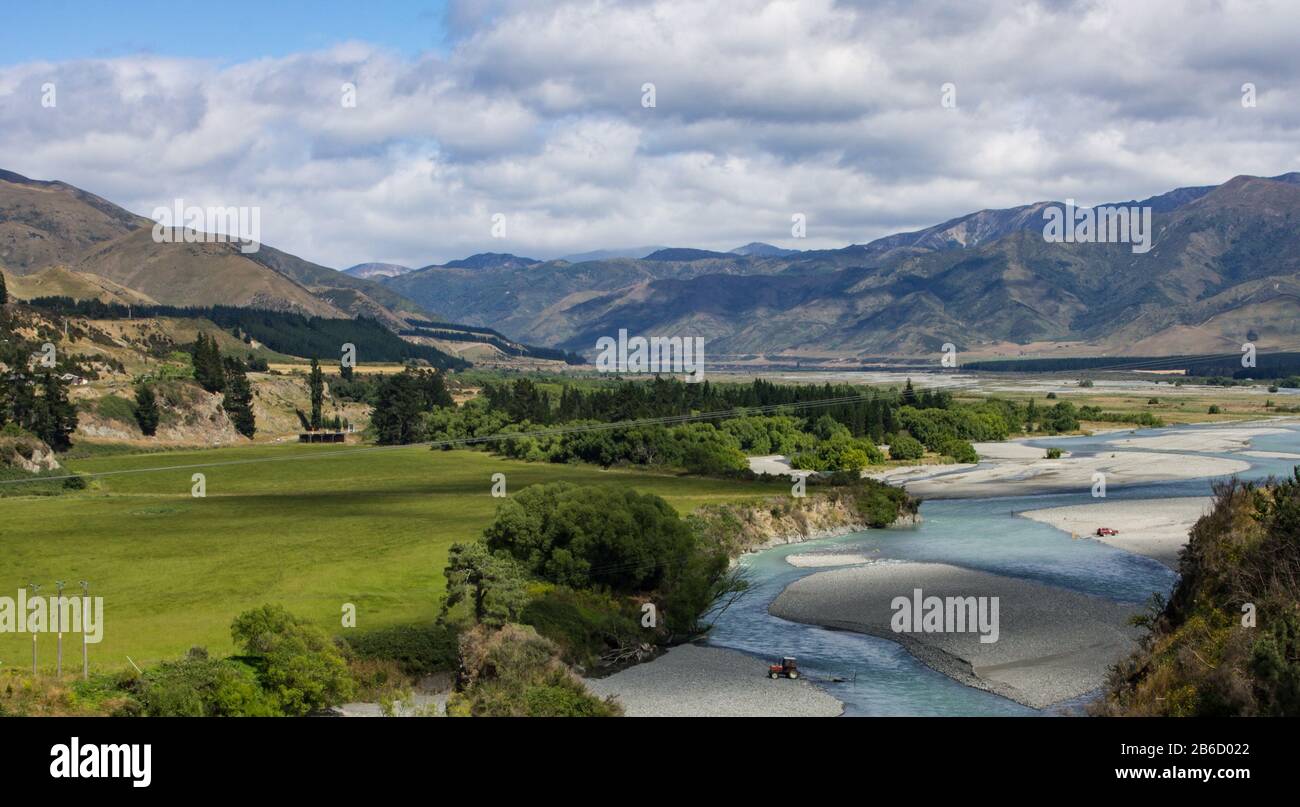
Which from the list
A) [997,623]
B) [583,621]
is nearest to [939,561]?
[997,623]

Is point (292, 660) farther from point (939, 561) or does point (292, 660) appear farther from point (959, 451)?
point (959, 451)

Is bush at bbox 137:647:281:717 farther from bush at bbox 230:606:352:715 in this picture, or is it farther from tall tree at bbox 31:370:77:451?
tall tree at bbox 31:370:77:451

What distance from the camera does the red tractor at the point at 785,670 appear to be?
54281 mm

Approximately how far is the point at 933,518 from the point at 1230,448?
7707cm

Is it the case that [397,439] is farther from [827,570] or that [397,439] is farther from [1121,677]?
[1121,677]

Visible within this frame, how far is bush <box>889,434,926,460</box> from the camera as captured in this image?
6324 inches

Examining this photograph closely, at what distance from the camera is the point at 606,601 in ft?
215

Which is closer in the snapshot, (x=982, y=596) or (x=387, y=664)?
(x=387, y=664)

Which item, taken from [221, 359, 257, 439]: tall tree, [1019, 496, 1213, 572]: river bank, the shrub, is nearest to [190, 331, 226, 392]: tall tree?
[221, 359, 257, 439]: tall tree

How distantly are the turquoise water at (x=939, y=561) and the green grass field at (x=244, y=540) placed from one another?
16826 mm

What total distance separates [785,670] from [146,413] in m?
140

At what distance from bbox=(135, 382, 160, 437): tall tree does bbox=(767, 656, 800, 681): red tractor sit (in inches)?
5476

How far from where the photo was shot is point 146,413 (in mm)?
167750
